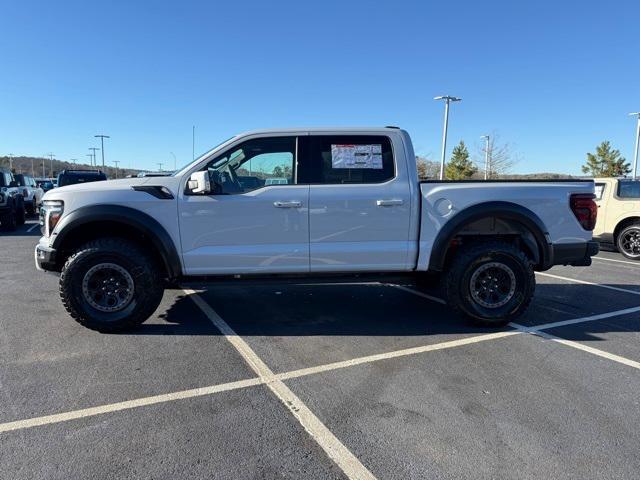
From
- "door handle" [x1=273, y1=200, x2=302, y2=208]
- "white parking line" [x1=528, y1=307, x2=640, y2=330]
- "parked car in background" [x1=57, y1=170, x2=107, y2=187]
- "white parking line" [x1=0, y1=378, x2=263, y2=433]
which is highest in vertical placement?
"parked car in background" [x1=57, y1=170, x2=107, y2=187]

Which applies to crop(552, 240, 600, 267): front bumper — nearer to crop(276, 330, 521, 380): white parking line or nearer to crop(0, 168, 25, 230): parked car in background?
crop(276, 330, 521, 380): white parking line

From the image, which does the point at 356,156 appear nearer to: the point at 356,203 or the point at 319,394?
the point at 356,203

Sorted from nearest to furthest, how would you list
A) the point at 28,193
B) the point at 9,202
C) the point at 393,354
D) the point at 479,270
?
1. the point at 393,354
2. the point at 479,270
3. the point at 9,202
4. the point at 28,193

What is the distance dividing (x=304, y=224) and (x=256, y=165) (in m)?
0.81

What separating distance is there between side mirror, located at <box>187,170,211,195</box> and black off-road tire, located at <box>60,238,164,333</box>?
86 cm

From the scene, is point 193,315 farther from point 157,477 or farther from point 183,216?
point 157,477

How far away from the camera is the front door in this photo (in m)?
4.57

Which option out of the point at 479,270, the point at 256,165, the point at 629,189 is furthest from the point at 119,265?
the point at 629,189

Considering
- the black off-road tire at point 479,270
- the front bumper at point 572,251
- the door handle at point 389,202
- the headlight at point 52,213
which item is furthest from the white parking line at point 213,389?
the headlight at point 52,213

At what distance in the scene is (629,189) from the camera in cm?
1026

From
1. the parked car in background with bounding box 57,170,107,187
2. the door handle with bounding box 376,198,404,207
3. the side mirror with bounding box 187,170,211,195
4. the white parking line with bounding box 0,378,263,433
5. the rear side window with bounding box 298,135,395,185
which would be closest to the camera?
the white parking line with bounding box 0,378,263,433

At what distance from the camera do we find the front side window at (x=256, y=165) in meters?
4.68

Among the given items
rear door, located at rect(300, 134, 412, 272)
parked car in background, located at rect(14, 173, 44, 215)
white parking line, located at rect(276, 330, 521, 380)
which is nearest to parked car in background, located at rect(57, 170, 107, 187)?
parked car in background, located at rect(14, 173, 44, 215)

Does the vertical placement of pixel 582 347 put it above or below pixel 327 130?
below
